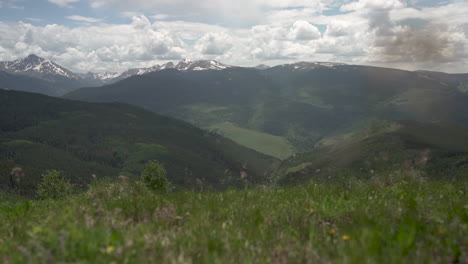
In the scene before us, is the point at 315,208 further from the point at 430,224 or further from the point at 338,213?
the point at 430,224

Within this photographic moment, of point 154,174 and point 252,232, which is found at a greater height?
point 252,232

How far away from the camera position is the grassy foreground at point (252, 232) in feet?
12.7

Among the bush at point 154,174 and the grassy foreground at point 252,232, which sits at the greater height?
the grassy foreground at point 252,232

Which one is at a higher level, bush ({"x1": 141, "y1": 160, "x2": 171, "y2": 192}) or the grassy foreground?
the grassy foreground

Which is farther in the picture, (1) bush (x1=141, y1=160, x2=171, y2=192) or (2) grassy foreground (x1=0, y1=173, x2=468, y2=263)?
(1) bush (x1=141, y1=160, x2=171, y2=192)

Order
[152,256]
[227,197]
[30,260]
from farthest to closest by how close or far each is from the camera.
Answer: [227,197] < [152,256] < [30,260]

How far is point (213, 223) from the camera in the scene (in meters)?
5.64

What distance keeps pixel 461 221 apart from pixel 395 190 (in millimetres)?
2922

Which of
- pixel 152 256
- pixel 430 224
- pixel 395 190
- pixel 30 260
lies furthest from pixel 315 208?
pixel 30 260

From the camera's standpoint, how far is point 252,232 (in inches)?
199

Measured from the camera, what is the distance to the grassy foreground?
3869mm

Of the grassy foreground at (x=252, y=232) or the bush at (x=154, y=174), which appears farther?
the bush at (x=154, y=174)

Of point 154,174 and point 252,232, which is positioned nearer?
point 252,232

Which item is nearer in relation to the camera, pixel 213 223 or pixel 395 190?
pixel 213 223
